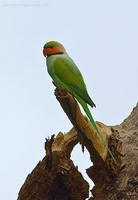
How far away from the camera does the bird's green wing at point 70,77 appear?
6.72m

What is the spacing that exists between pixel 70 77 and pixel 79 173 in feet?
3.64

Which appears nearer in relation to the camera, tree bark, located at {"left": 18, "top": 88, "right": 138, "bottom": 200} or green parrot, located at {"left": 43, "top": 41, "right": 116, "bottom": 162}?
green parrot, located at {"left": 43, "top": 41, "right": 116, "bottom": 162}

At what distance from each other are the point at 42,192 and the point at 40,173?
0.21m

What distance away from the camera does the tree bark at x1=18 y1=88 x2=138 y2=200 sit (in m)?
6.97

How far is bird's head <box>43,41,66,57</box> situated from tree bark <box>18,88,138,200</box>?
772 mm

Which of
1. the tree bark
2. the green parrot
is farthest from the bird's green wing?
the tree bark

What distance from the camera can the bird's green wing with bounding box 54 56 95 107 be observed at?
672 centimetres

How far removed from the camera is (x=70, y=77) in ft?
22.1

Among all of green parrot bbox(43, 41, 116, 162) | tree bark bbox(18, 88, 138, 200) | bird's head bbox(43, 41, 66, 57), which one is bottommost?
tree bark bbox(18, 88, 138, 200)

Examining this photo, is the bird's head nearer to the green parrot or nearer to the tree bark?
the green parrot

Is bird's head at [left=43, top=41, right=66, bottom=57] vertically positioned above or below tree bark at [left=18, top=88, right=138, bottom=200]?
above

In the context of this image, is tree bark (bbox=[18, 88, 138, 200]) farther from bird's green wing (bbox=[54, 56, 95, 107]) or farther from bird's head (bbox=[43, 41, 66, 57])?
bird's head (bbox=[43, 41, 66, 57])

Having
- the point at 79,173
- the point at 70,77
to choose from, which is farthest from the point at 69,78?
the point at 79,173

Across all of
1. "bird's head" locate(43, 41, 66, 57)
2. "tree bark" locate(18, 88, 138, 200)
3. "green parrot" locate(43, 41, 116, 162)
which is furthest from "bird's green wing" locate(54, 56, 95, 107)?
"tree bark" locate(18, 88, 138, 200)
